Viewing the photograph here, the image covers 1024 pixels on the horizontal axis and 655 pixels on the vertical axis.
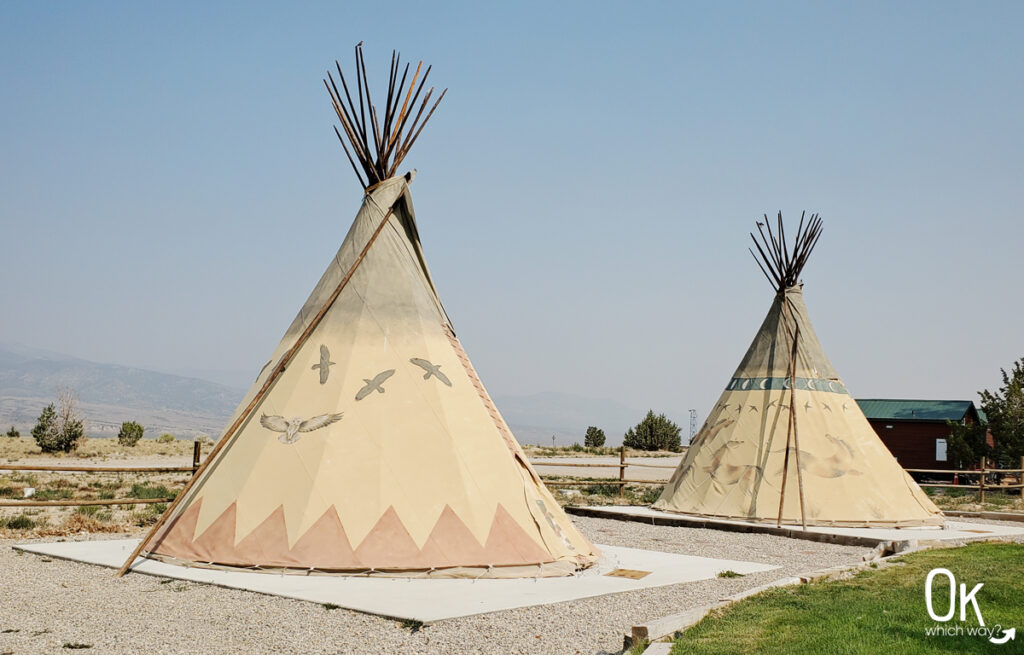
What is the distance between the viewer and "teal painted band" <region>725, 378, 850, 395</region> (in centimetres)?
1530

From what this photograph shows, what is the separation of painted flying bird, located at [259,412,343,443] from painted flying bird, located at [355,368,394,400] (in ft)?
0.98

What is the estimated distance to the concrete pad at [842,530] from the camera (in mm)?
12695

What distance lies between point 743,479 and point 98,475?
55.8 feet

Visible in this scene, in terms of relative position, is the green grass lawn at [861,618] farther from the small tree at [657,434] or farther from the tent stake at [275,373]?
the small tree at [657,434]

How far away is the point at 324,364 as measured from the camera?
9727 millimetres

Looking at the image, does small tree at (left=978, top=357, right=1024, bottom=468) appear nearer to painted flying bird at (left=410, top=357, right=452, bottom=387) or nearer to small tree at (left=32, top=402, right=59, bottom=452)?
painted flying bird at (left=410, top=357, right=452, bottom=387)

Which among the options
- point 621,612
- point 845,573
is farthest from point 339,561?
point 845,573

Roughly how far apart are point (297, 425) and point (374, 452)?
899mm

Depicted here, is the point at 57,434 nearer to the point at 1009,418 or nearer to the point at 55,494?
the point at 55,494

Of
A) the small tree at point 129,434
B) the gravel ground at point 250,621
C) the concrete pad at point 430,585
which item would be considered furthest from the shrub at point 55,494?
the small tree at point 129,434

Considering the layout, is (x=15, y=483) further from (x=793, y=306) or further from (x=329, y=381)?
(x=793, y=306)

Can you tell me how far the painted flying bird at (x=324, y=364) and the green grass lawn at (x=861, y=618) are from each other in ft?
15.5

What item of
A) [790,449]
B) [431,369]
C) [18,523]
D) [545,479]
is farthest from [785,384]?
[18,523]

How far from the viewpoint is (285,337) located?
10.5m
